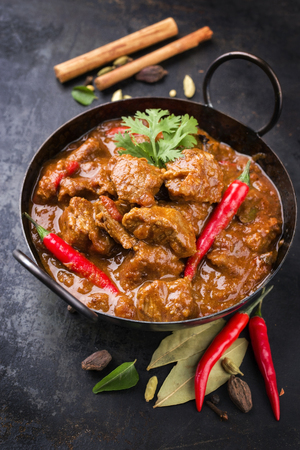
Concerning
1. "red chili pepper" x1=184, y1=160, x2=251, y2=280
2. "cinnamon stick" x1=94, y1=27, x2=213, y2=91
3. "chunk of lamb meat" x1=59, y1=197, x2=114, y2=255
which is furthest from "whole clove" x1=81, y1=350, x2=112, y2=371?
A: "cinnamon stick" x1=94, y1=27, x2=213, y2=91

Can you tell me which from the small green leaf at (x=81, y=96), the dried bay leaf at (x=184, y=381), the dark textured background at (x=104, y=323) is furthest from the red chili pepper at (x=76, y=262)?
the small green leaf at (x=81, y=96)

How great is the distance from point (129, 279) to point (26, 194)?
1.32 m

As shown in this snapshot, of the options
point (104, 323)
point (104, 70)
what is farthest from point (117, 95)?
point (104, 323)

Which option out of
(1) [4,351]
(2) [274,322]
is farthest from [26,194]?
(2) [274,322]

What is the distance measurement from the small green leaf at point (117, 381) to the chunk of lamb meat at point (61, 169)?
5.78 ft

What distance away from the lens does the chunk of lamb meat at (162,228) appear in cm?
310

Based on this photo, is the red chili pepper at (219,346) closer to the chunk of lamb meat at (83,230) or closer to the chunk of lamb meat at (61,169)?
the chunk of lamb meat at (83,230)

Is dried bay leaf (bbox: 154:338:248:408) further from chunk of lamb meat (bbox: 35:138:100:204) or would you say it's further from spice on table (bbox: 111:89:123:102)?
spice on table (bbox: 111:89:123:102)

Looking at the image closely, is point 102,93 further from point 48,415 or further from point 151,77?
point 48,415

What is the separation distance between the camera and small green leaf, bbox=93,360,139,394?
3.50 m

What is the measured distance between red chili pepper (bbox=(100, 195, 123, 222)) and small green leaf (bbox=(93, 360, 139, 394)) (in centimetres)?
142

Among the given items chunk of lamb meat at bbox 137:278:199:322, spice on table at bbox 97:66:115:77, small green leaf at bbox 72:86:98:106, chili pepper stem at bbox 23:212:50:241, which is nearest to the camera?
chunk of lamb meat at bbox 137:278:199:322

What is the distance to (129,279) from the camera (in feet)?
10.6

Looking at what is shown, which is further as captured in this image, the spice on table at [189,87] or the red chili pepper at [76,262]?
the spice on table at [189,87]
